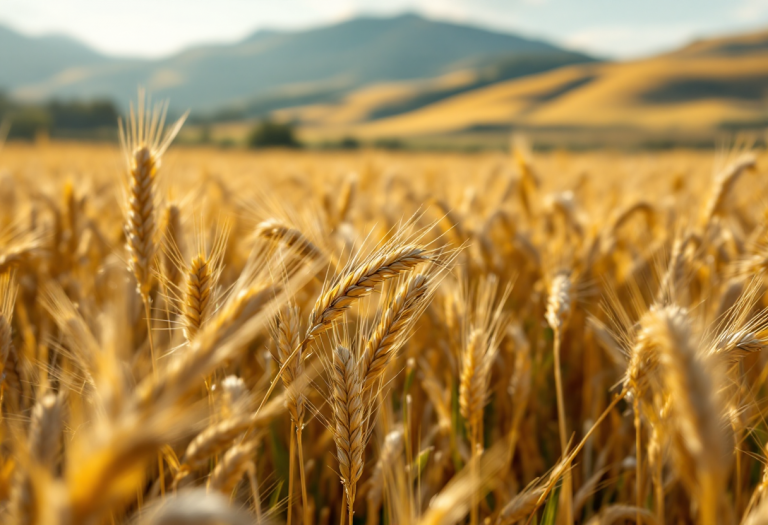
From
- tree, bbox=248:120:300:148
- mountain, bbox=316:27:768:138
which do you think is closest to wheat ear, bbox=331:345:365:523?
tree, bbox=248:120:300:148

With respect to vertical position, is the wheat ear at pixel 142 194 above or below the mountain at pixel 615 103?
below

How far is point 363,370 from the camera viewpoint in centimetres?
91

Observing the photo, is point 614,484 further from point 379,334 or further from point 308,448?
point 379,334

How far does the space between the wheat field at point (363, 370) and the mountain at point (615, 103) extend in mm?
61172

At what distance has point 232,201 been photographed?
11.3 ft

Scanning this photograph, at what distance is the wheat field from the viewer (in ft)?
1.85

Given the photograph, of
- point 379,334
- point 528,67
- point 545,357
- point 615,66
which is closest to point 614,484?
point 545,357

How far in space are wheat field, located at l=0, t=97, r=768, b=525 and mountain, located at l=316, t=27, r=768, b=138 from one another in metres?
61.2

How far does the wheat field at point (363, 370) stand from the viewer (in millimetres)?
563

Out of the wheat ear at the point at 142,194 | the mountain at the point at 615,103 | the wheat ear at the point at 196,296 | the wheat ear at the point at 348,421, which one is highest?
the mountain at the point at 615,103

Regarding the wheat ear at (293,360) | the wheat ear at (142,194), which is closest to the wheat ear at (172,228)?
the wheat ear at (142,194)

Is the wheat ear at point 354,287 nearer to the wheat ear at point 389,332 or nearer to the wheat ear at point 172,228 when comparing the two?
the wheat ear at point 389,332

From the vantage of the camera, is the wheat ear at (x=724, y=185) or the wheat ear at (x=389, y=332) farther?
the wheat ear at (x=724, y=185)

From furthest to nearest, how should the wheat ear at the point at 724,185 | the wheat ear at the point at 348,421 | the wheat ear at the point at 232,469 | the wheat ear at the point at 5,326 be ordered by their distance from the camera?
the wheat ear at the point at 724,185
the wheat ear at the point at 5,326
the wheat ear at the point at 348,421
the wheat ear at the point at 232,469
